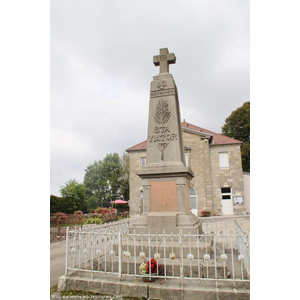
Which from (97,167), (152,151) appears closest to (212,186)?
(152,151)

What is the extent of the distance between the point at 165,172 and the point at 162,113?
1.71m

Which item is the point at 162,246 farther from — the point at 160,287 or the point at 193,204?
the point at 193,204

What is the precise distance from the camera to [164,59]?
725cm

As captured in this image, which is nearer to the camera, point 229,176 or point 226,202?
point 226,202

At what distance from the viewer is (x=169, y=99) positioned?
6.78m

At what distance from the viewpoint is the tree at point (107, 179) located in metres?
46.6

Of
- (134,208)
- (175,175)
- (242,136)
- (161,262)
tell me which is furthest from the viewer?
(242,136)

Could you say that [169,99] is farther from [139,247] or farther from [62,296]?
[62,296]

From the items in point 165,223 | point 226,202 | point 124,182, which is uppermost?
point 165,223

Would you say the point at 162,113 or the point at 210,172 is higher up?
the point at 162,113

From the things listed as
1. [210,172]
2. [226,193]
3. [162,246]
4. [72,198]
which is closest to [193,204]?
[226,193]

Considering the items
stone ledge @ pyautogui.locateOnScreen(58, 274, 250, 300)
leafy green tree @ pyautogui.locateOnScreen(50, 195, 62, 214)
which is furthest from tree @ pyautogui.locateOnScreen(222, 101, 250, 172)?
stone ledge @ pyautogui.locateOnScreen(58, 274, 250, 300)

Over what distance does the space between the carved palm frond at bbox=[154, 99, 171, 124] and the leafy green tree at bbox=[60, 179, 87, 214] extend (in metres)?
18.3

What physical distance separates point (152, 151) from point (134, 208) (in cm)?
1867
